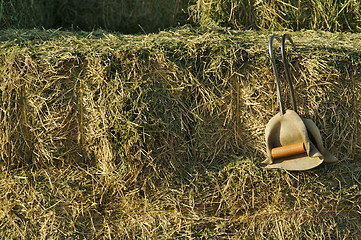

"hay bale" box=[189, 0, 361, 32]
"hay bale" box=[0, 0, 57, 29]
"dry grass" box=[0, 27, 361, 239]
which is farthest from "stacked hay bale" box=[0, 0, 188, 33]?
"dry grass" box=[0, 27, 361, 239]

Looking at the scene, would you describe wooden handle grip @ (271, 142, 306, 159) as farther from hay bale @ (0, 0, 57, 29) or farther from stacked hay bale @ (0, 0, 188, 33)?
hay bale @ (0, 0, 57, 29)

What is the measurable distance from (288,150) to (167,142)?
0.70 m

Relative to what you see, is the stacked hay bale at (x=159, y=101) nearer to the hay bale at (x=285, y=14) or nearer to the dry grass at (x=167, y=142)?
the dry grass at (x=167, y=142)

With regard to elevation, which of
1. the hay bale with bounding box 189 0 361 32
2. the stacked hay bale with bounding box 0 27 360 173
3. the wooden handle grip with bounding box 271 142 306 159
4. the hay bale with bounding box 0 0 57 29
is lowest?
the wooden handle grip with bounding box 271 142 306 159

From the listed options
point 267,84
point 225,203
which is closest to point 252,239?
point 225,203

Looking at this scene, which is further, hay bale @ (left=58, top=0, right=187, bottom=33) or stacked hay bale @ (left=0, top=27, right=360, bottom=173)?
hay bale @ (left=58, top=0, right=187, bottom=33)

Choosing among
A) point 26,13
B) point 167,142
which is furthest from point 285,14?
point 26,13

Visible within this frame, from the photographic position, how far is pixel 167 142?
2891mm

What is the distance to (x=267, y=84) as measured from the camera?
293cm

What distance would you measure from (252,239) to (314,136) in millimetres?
691

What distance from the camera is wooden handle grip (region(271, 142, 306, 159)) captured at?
111 inches

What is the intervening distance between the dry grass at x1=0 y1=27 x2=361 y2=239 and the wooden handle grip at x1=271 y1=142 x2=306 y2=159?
0.10 metres

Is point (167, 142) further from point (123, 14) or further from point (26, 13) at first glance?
point (26, 13)

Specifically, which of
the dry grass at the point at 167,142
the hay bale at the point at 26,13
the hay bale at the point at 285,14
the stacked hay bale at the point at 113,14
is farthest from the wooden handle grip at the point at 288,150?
the hay bale at the point at 26,13
